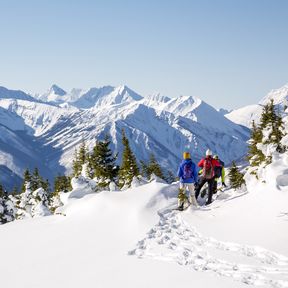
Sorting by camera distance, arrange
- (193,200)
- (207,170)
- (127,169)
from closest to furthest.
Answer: (193,200)
(207,170)
(127,169)

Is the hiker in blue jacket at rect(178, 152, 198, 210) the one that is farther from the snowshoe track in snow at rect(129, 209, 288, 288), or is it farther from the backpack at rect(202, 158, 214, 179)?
the snowshoe track in snow at rect(129, 209, 288, 288)

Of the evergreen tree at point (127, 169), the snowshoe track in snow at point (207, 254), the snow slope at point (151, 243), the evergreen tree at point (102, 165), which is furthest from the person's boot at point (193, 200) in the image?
the evergreen tree at point (102, 165)

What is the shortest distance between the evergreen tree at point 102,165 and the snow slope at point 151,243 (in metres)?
17.3

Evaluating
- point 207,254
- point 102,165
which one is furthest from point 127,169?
point 207,254

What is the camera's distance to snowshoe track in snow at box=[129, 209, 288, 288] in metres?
9.80

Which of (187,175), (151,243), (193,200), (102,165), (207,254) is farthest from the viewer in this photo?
(102,165)

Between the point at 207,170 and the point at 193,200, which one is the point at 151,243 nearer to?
the point at 193,200

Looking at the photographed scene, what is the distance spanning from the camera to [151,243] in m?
13.4

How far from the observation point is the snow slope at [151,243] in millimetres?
10234

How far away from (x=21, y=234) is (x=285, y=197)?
32.4 ft

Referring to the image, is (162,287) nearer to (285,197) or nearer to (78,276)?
(78,276)

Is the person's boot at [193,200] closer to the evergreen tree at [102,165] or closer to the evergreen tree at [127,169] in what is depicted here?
the evergreen tree at [127,169]

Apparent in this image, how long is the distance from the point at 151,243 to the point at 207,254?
2191 mm

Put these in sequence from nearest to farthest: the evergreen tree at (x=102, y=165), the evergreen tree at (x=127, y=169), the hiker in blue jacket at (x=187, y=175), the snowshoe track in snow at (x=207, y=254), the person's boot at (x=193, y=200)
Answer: the snowshoe track in snow at (x=207, y=254) → the hiker in blue jacket at (x=187, y=175) → the person's boot at (x=193, y=200) → the evergreen tree at (x=127, y=169) → the evergreen tree at (x=102, y=165)
